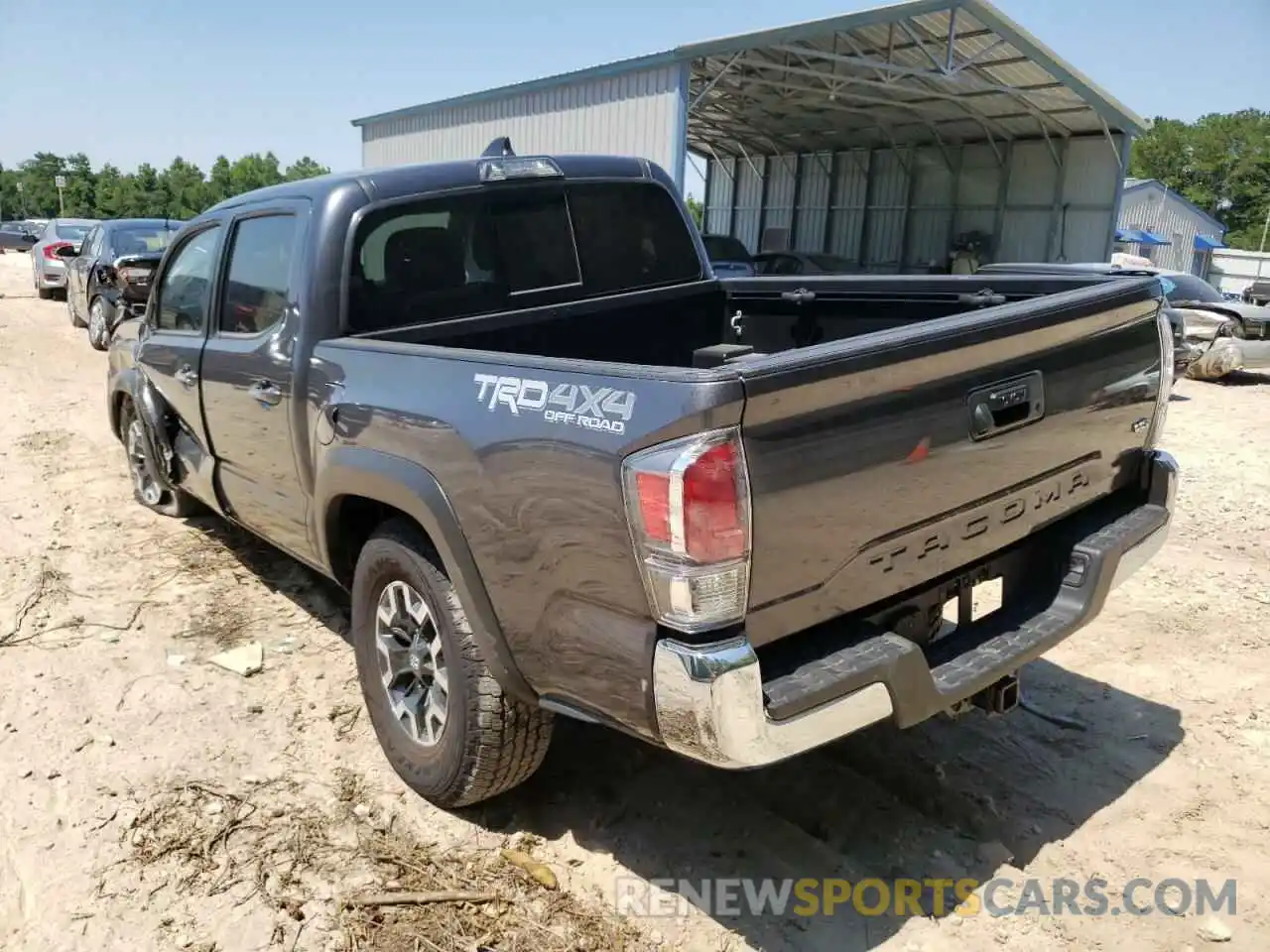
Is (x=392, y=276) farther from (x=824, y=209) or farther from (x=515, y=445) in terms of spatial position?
(x=824, y=209)

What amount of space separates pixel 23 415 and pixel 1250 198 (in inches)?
3230

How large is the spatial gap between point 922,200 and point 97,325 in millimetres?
18378

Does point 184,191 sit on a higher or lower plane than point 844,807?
higher

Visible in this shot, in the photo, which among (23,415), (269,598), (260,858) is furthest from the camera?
(23,415)

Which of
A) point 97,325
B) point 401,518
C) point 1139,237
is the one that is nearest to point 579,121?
point 97,325

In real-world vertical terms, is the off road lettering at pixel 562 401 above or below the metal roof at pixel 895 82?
below

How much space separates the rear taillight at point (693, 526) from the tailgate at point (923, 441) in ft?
0.18

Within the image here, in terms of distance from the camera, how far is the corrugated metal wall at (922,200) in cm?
2022

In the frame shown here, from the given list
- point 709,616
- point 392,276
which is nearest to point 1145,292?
point 709,616

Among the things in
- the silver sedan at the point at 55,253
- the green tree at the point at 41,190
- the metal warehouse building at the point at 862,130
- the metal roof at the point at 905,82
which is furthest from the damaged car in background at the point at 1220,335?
the green tree at the point at 41,190

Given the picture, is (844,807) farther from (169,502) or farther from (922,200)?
(922,200)

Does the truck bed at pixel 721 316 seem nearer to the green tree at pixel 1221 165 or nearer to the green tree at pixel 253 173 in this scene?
the green tree at pixel 1221 165

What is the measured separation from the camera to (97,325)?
13516mm

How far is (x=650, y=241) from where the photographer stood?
452cm
